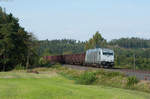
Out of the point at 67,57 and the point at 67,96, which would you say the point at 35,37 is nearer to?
the point at 67,57

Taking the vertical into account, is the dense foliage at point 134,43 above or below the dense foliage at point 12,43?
above

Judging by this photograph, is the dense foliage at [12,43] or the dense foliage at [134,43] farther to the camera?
the dense foliage at [134,43]

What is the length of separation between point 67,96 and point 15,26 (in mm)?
44320

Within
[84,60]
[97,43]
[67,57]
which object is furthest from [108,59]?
[97,43]

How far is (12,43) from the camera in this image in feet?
166

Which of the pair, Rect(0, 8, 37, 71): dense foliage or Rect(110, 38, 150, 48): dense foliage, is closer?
Rect(0, 8, 37, 71): dense foliage

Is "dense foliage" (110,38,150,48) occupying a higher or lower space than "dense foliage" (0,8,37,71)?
higher

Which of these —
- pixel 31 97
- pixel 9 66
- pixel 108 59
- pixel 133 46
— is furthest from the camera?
pixel 133 46

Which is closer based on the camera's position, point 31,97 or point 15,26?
point 31,97

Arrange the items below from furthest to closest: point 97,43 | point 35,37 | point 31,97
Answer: point 97,43 → point 35,37 → point 31,97

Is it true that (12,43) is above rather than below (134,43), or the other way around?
below

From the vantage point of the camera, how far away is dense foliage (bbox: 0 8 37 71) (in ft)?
162

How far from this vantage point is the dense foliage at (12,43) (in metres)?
49.4

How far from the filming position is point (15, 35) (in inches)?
2072
